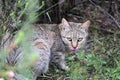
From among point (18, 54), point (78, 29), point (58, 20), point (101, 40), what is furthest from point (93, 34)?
point (18, 54)

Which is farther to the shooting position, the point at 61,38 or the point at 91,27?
the point at 91,27

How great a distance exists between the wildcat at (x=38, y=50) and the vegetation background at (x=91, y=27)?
23 centimetres

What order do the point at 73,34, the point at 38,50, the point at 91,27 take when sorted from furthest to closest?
the point at 91,27 → the point at 73,34 → the point at 38,50

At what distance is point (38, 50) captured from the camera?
452 cm

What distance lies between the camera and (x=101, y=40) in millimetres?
6035

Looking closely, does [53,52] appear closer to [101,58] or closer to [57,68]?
[57,68]

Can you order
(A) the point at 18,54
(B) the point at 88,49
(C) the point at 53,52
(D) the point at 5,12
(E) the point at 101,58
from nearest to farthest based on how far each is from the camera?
(D) the point at 5,12 < (A) the point at 18,54 < (C) the point at 53,52 < (E) the point at 101,58 < (B) the point at 88,49

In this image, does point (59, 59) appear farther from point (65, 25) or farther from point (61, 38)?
point (65, 25)

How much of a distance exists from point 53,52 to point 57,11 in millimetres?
1327

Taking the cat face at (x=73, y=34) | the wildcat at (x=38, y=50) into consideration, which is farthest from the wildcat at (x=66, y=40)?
the wildcat at (x=38, y=50)

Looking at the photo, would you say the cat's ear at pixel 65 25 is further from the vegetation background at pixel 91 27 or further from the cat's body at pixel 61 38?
the vegetation background at pixel 91 27

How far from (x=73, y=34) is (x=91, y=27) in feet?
4.61

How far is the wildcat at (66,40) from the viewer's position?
5021mm

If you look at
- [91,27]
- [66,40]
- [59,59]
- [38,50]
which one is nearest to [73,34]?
[66,40]
